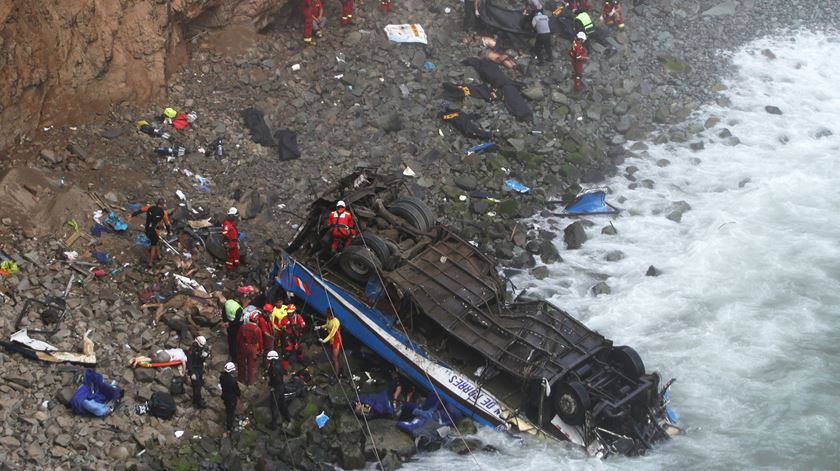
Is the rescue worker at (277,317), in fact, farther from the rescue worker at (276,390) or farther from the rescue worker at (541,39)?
the rescue worker at (541,39)

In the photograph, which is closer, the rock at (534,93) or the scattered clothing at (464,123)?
Result: the scattered clothing at (464,123)

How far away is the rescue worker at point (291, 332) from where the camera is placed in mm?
12875

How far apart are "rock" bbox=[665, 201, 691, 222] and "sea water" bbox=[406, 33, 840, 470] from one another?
0.35 ft

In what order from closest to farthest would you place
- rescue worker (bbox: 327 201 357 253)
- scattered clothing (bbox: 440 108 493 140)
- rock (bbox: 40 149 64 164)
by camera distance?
rescue worker (bbox: 327 201 357 253), rock (bbox: 40 149 64 164), scattered clothing (bbox: 440 108 493 140)

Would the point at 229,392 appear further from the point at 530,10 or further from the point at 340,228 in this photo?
the point at 530,10

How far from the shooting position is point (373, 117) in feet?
59.4

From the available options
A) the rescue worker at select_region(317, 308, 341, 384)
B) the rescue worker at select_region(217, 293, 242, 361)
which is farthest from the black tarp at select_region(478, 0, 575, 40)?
the rescue worker at select_region(217, 293, 242, 361)

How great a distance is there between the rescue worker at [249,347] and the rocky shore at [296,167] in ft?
0.79

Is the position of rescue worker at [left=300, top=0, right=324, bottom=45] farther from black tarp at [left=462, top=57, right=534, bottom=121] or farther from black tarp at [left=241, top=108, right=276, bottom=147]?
black tarp at [left=462, top=57, right=534, bottom=121]

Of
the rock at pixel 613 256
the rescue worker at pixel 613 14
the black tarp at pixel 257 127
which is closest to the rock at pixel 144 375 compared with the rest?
the black tarp at pixel 257 127

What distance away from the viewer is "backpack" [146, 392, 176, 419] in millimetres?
11914

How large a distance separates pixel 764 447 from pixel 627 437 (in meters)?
2.24

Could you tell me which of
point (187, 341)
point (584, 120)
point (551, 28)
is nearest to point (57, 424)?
point (187, 341)

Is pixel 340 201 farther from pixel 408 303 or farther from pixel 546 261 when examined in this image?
pixel 546 261
